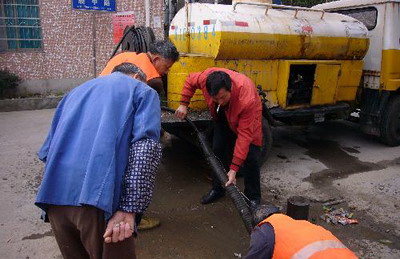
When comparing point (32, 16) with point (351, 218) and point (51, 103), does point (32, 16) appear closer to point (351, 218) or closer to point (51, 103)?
point (51, 103)

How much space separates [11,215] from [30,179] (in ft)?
3.04

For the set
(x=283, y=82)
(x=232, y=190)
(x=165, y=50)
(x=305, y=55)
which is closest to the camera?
(x=232, y=190)

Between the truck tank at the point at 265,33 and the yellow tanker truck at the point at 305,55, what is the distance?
0.04ft

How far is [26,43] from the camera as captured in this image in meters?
8.73

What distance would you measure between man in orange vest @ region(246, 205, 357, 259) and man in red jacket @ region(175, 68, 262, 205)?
135 centimetres

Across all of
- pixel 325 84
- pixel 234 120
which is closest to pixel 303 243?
pixel 234 120

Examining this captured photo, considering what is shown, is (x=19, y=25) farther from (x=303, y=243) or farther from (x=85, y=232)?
(x=303, y=243)

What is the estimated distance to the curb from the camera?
8.09m

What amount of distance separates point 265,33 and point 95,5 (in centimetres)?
489

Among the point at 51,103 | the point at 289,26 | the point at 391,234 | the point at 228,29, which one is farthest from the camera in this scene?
the point at 51,103

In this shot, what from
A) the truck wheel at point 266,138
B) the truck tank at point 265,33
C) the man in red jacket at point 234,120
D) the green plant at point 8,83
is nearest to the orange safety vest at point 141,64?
the man in red jacket at point 234,120

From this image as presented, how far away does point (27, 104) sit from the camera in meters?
8.32

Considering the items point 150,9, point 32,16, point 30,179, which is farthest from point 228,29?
point 32,16

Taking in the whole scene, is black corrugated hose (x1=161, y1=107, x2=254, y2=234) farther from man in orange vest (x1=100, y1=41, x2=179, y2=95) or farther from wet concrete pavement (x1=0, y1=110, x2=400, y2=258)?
man in orange vest (x1=100, y1=41, x2=179, y2=95)
